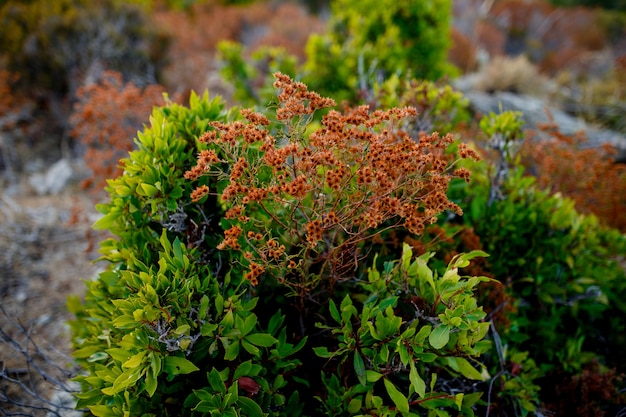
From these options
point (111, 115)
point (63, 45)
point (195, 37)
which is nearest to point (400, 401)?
point (111, 115)

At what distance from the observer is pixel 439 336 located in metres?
1.67

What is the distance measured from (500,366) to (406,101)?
172 centimetres

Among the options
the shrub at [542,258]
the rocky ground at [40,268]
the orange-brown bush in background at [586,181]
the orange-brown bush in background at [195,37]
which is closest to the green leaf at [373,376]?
the shrub at [542,258]

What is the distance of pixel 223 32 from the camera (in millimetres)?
10172

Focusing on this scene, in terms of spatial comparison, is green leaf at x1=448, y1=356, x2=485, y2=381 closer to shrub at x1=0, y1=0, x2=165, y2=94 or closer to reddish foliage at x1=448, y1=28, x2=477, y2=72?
shrub at x1=0, y1=0, x2=165, y2=94

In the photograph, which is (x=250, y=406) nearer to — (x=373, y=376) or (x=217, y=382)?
(x=217, y=382)

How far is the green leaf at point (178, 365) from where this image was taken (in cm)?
163

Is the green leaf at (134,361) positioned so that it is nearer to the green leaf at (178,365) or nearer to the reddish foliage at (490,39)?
the green leaf at (178,365)

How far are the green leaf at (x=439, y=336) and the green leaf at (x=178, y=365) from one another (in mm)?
917

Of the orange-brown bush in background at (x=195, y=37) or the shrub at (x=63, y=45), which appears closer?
the shrub at (x=63, y=45)

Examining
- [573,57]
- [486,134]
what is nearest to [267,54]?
[486,134]

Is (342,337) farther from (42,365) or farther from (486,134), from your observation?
(42,365)

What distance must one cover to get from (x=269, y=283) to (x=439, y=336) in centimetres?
90

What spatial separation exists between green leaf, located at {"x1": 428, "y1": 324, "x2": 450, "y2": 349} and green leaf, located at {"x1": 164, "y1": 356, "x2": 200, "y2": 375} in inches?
36.1
